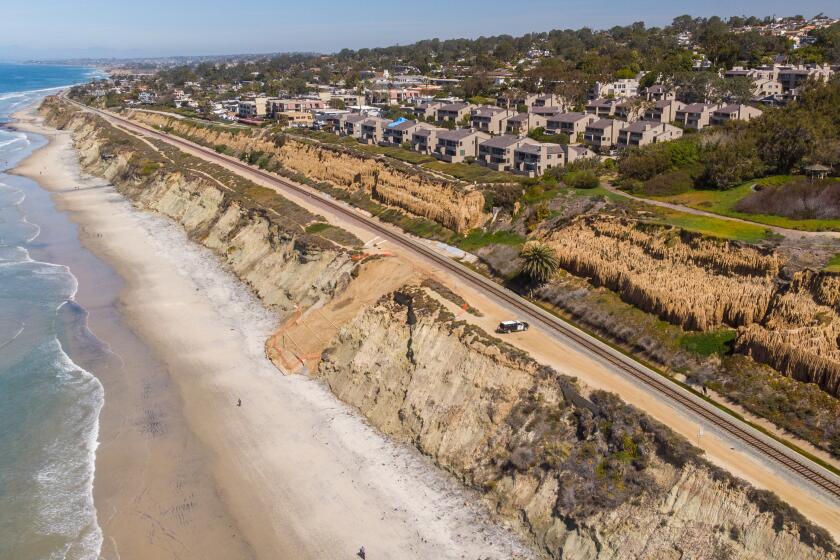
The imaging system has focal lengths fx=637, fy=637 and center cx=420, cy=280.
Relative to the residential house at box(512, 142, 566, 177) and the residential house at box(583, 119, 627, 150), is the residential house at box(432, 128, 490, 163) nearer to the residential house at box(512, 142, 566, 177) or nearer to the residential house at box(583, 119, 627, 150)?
the residential house at box(512, 142, 566, 177)

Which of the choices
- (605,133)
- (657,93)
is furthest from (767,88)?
(605,133)

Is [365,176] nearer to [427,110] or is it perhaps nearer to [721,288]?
[427,110]

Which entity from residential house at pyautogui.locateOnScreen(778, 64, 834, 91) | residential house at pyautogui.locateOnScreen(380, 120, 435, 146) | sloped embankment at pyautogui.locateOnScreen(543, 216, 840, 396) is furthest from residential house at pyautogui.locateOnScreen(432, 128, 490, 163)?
residential house at pyautogui.locateOnScreen(778, 64, 834, 91)

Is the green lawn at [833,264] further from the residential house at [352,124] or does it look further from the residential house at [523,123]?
the residential house at [352,124]

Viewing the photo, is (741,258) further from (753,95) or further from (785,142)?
(753,95)

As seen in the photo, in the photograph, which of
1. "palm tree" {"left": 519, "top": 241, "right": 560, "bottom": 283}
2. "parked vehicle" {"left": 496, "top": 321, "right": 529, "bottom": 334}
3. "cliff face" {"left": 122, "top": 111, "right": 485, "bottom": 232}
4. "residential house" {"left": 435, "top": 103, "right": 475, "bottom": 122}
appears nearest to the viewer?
"parked vehicle" {"left": 496, "top": 321, "right": 529, "bottom": 334}
